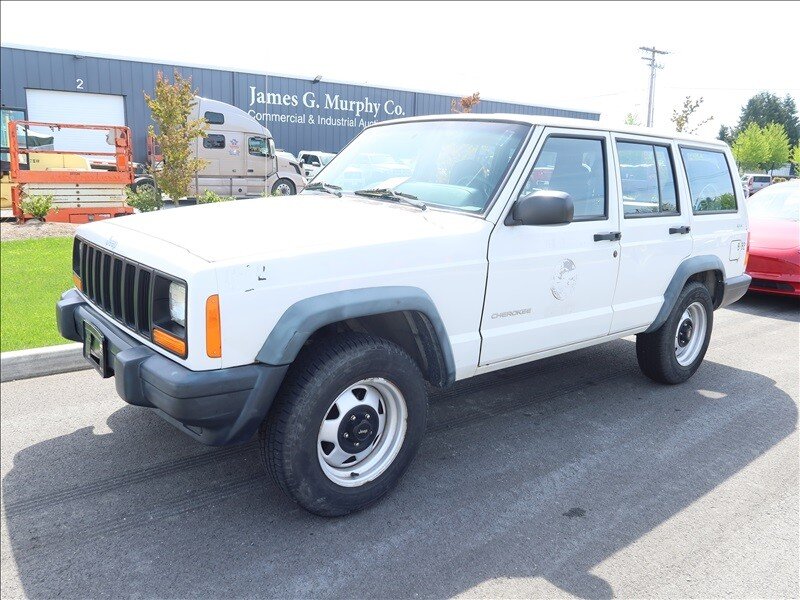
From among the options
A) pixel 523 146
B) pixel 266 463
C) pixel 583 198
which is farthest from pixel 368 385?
pixel 583 198

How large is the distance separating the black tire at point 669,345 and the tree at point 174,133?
10.6 metres

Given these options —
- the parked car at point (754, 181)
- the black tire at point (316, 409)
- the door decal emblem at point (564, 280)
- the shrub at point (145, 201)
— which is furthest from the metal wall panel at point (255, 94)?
the black tire at point (316, 409)

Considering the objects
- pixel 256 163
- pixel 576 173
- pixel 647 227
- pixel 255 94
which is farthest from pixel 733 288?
pixel 255 94

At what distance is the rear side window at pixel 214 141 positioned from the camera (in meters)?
18.5

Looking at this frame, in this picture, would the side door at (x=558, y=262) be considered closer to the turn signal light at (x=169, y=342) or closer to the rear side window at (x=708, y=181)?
the rear side window at (x=708, y=181)

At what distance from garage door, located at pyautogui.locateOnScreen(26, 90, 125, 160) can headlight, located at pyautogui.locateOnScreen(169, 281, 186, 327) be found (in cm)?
2456

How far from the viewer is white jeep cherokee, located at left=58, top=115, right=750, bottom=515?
8.76ft

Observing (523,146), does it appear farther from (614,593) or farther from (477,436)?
(614,593)

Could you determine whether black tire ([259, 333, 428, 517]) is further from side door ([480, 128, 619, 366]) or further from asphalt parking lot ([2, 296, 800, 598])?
side door ([480, 128, 619, 366])

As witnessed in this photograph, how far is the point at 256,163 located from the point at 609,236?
54.8 ft

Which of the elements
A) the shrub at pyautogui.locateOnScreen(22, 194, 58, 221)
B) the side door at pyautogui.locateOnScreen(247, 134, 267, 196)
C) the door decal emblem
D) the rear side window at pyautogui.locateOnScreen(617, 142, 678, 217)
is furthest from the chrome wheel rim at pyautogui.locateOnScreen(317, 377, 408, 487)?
the side door at pyautogui.locateOnScreen(247, 134, 267, 196)

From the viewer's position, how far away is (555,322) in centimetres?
386

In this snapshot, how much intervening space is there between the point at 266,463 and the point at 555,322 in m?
1.94

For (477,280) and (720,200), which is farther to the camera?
(720,200)
